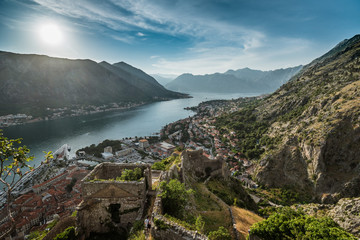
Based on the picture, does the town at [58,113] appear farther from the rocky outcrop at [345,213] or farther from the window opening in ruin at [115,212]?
the rocky outcrop at [345,213]

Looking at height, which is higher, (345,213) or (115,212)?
(115,212)

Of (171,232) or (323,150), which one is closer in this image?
(171,232)

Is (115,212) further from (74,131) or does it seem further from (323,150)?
(74,131)

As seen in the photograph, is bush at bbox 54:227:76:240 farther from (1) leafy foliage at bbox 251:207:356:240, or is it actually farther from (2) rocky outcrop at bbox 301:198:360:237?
(2) rocky outcrop at bbox 301:198:360:237

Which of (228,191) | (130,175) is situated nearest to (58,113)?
(228,191)

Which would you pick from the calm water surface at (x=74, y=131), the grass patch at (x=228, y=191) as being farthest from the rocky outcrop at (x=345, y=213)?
the calm water surface at (x=74, y=131)

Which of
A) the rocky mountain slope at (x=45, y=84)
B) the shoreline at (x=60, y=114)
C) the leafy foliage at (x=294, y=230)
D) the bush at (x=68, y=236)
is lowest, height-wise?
the shoreline at (x=60, y=114)

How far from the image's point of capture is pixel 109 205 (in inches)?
399

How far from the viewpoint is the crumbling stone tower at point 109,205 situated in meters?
9.88

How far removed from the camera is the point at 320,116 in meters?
42.7

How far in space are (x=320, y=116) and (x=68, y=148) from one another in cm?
8362

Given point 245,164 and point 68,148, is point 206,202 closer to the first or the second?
point 245,164

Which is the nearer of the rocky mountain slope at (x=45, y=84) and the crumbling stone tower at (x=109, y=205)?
the crumbling stone tower at (x=109, y=205)

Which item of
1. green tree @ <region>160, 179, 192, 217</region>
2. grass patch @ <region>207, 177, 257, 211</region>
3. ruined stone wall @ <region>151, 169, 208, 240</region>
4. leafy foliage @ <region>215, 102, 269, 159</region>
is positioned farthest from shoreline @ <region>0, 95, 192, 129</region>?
ruined stone wall @ <region>151, 169, 208, 240</region>
